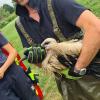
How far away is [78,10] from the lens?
3.80m

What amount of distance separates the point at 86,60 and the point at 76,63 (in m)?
0.11

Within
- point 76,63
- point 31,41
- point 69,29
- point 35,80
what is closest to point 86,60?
point 76,63

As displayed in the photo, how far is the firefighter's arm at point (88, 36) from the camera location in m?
3.73

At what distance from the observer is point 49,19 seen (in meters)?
3.99

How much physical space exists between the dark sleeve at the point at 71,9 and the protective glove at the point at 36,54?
16.3 inches

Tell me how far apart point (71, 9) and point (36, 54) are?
1.80 feet

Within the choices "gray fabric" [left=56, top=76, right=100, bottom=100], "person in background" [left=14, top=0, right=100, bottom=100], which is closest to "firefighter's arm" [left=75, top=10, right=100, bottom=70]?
"person in background" [left=14, top=0, right=100, bottom=100]

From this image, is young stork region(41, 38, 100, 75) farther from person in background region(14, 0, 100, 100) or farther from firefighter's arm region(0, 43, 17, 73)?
firefighter's arm region(0, 43, 17, 73)

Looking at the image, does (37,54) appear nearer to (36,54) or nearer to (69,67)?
(36,54)

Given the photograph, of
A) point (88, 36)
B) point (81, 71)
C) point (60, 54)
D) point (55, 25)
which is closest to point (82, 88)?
point (81, 71)

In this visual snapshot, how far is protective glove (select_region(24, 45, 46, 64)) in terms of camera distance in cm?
397

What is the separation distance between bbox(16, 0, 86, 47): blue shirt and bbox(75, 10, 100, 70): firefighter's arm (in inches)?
2.5

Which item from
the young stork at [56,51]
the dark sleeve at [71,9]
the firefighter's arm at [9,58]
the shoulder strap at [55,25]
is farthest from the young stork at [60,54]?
the firefighter's arm at [9,58]

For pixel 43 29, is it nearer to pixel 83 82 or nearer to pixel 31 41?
pixel 31 41
